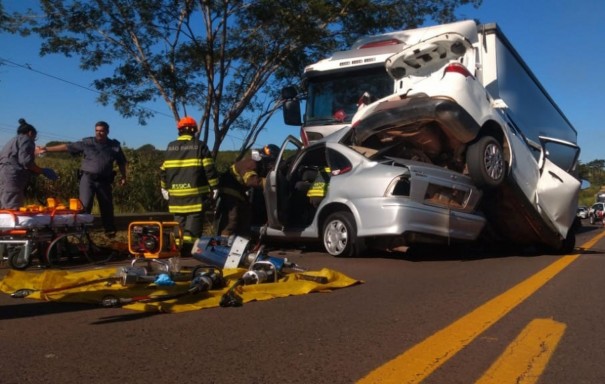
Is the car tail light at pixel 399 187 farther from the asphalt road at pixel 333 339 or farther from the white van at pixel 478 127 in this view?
the asphalt road at pixel 333 339

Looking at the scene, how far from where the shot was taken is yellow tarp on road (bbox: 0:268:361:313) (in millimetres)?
5020

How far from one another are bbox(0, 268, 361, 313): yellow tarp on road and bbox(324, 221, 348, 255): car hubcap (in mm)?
2157

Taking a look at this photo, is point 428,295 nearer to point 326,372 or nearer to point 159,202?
point 326,372

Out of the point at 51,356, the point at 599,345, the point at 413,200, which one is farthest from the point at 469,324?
the point at 413,200

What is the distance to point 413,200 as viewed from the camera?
7.71 meters

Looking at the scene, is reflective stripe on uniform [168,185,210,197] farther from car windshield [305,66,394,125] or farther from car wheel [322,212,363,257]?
car windshield [305,66,394,125]

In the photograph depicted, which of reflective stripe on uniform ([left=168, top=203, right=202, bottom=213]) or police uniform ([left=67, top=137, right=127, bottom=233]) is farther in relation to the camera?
police uniform ([left=67, top=137, right=127, bottom=233])

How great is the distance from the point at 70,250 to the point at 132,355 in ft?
14.8

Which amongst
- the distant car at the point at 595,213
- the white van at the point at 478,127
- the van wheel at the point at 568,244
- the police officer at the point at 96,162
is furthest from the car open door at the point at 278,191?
the distant car at the point at 595,213

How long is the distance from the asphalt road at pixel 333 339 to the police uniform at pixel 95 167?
132 inches

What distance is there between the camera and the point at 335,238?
8.54 m

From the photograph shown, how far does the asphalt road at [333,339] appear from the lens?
131 inches

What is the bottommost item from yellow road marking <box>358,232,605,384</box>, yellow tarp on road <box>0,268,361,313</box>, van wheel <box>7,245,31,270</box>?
yellow road marking <box>358,232,605,384</box>

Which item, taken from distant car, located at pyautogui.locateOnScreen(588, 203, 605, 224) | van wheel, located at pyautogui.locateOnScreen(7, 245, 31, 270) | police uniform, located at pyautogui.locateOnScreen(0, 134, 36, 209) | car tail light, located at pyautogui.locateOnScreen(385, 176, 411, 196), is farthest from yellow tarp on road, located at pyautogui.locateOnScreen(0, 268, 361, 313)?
distant car, located at pyautogui.locateOnScreen(588, 203, 605, 224)
